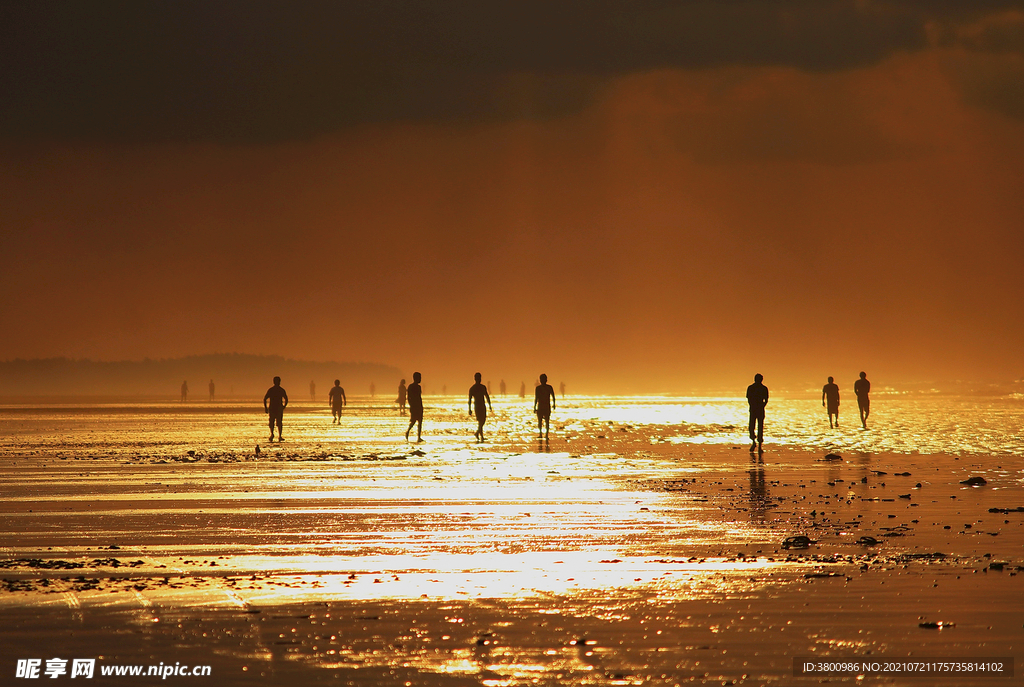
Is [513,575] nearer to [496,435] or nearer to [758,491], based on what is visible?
[758,491]

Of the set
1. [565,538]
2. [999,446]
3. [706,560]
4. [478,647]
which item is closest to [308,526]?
[565,538]

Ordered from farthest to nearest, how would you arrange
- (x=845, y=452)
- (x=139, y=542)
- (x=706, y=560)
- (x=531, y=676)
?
(x=845, y=452), (x=139, y=542), (x=706, y=560), (x=531, y=676)

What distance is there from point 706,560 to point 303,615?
15.1 feet

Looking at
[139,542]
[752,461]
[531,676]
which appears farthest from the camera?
[752,461]

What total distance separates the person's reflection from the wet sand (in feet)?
0.33

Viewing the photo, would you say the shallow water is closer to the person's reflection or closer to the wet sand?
the person's reflection

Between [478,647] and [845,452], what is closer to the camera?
[478,647]

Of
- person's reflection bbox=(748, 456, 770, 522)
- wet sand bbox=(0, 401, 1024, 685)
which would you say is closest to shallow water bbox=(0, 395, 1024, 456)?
person's reflection bbox=(748, 456, 770, 522)

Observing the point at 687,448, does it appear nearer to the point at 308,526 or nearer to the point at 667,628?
the point at 308,526

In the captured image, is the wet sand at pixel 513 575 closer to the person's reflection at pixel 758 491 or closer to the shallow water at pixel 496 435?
the person's reflection at pixel 758 491

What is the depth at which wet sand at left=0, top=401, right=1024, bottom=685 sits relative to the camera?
7344 millimetres

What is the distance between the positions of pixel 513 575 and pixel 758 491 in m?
9.24

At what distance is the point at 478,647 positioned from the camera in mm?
7559

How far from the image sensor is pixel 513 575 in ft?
34.1
